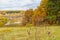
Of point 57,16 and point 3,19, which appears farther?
point 57,16

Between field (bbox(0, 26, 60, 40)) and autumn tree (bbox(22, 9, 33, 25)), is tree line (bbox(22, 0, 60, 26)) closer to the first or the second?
autumn tree (bbox(22, 9, 33, 25))

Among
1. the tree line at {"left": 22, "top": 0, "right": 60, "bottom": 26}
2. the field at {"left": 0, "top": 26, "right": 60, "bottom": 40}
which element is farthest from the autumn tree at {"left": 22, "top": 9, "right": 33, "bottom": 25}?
the field at {"left": 0, "top": 26, "right": 60, "bottom": 40}

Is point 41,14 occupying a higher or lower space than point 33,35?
higher

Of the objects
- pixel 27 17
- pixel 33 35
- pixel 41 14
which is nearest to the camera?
pixel 33 35

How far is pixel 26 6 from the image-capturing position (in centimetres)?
424

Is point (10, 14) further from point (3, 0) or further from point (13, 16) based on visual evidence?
point (3, 0)

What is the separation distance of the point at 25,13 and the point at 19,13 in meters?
0.24

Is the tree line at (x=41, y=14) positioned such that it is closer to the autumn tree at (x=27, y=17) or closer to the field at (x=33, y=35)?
the autumn tree at (x=27, y=17)

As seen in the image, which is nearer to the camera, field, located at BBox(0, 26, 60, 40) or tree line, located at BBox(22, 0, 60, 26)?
field, located at BBox(0, 26, 60, 40)

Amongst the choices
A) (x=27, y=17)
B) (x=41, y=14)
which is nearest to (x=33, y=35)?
(x=27, y=17)

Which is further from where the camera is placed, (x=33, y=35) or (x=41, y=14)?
(x=41, y=14)

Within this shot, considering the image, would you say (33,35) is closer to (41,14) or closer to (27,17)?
(27,17)

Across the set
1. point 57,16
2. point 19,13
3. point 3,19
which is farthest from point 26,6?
point 57,16

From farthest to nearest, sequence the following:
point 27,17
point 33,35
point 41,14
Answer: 1. point 41,14
2. point 27,17
3. point 33,35
